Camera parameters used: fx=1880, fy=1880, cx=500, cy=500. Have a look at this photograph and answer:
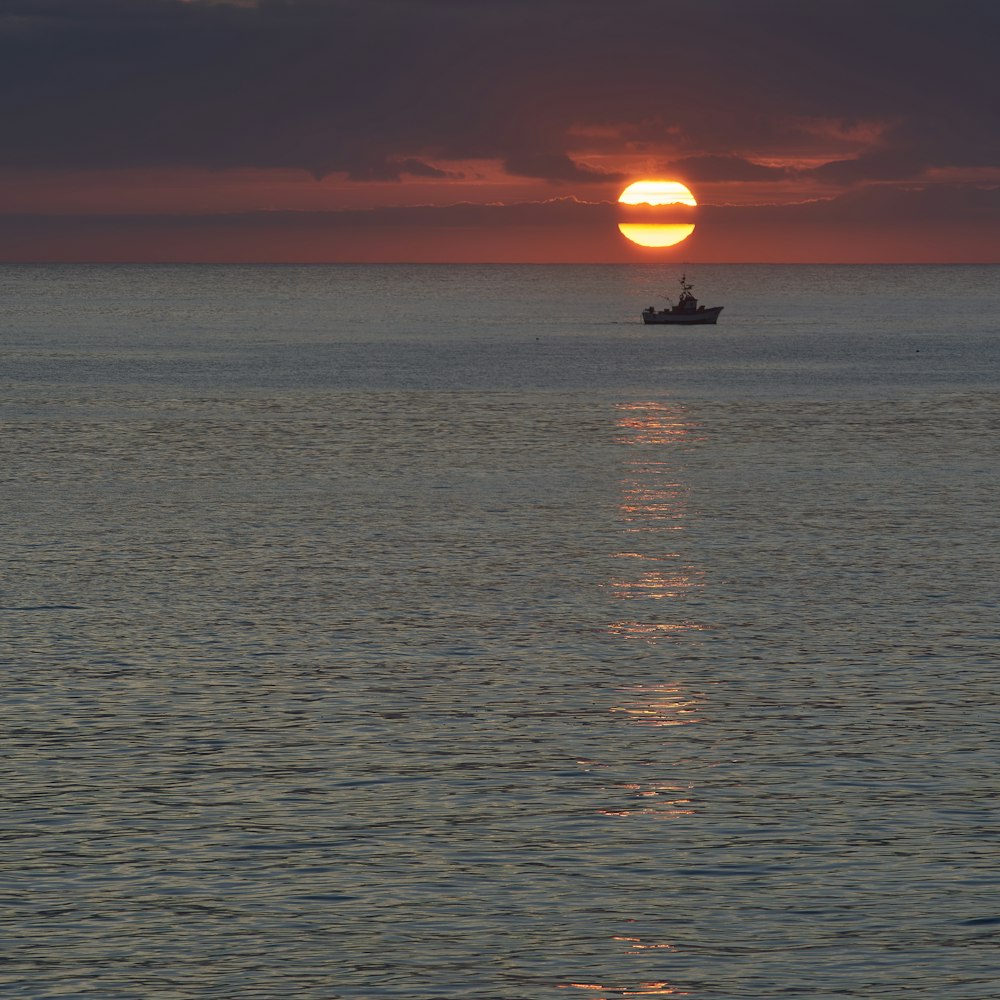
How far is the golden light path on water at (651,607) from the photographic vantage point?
23094 millimetres

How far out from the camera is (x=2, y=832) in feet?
88.4

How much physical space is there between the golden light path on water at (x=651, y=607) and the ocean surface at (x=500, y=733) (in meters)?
0.11

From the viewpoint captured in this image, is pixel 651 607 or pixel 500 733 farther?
pixel 651 607

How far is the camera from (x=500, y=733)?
3266 cm

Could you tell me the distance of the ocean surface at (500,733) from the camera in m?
22.7

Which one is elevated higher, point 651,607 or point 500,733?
point 651,607

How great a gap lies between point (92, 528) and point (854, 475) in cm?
3128

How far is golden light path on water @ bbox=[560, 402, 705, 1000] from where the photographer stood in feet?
75.8

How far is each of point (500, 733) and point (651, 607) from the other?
42.7 ft

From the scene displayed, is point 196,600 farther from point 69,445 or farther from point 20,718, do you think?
point 69,445

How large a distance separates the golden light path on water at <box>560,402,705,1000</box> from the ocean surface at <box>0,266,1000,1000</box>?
110 millimetres

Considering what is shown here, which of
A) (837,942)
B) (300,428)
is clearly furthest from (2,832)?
(300,428)

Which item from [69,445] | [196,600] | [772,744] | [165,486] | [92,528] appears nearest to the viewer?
[772,744]

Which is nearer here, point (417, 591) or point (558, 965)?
point (558, 965)
